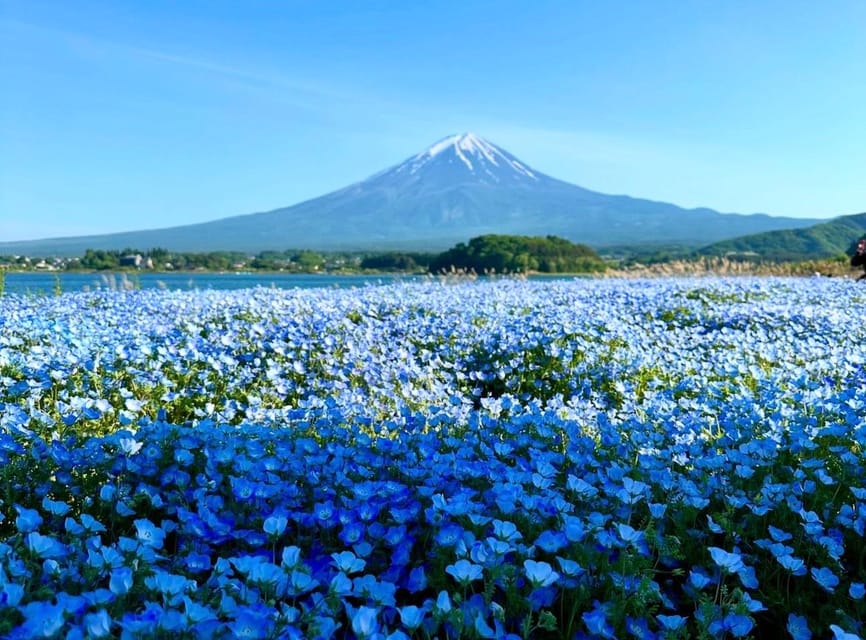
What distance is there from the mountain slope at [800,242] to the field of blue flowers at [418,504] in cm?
8574

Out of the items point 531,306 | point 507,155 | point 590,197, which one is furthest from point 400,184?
Result: point 531,306

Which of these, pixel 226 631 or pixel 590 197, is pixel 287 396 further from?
pixel 590 197

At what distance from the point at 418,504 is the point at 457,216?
535ft

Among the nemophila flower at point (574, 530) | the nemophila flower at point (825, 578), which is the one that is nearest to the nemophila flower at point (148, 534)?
the nemophila flower at point (574, 530)

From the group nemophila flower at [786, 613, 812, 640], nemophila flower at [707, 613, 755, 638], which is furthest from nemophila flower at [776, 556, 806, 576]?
nemophila flower at [707, 613, 755, 638]

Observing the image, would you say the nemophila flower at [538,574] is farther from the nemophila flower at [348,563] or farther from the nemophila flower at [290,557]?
the nemophila flower at [290,557]

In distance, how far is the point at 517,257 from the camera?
3950cm

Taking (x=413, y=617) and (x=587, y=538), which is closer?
(x=413, y=617)

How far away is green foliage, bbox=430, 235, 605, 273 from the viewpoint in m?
39.0

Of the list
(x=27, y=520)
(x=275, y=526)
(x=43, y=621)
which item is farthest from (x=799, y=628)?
(x=27, y=520)

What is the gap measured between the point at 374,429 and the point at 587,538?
1.85 meters

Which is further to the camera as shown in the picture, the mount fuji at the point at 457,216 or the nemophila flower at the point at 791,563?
the mount fuji at the point at 457,216

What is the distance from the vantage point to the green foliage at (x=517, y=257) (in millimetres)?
39000

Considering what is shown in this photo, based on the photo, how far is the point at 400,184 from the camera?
6841 inches
